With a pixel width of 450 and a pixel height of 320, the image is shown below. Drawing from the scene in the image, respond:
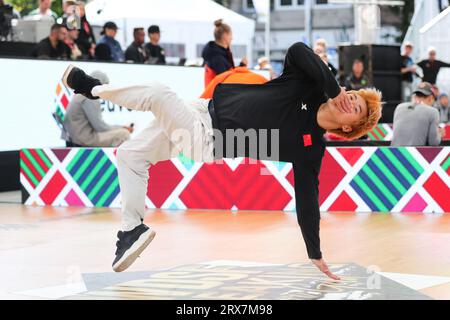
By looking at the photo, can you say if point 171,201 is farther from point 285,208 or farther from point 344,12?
point 344,12

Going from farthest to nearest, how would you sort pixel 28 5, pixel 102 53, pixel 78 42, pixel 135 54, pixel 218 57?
1. pixel 28 5
2. pixel 135 54
3. pixel 78 42
4. pixel 102 53
5. pixel 218 57

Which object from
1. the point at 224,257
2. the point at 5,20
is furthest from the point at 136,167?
the point at 5,20

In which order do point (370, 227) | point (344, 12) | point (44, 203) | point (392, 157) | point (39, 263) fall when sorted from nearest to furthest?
point (39, 263)
point (370, 227)
point (392, 157)
point (44, 203)
point (344, 12)

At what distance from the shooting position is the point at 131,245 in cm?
604

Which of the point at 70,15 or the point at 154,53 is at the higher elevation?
the point at 70,15

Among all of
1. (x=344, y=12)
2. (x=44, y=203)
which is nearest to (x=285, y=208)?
(x=44, y=203)

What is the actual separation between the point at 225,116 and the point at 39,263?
190 cm

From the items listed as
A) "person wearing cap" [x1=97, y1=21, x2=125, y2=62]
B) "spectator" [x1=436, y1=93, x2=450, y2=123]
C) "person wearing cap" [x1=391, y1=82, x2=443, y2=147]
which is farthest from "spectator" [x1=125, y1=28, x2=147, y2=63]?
"spectator" [x1=436, y1=93, x2=450, y2=123]

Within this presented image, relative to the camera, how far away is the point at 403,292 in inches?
224

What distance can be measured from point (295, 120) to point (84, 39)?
31.7 ft

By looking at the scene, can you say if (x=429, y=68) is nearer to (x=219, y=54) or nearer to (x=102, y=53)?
(x=102, y=53)

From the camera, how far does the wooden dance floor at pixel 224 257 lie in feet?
19.1

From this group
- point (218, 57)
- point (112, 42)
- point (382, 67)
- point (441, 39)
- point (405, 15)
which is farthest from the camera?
point (405, 15)

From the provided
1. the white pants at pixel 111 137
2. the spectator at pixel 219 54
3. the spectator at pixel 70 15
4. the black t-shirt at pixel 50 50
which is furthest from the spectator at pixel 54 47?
the spectator at pixel 219 54
